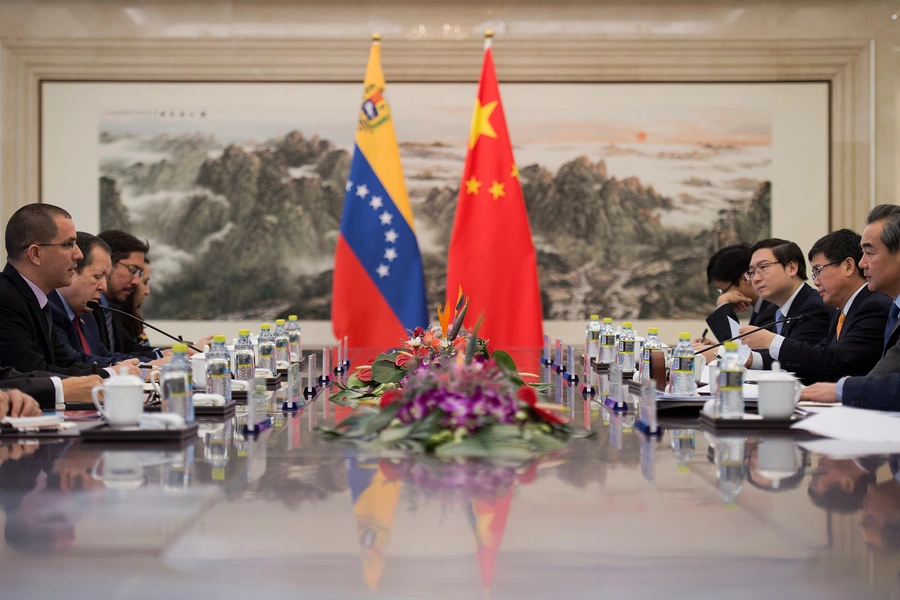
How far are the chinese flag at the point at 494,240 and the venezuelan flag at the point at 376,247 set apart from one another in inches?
13.3

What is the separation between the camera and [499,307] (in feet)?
21.0

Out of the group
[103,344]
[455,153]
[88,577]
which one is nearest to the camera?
[88,577]

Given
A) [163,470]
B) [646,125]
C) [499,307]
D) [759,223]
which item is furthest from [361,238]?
[163,470]

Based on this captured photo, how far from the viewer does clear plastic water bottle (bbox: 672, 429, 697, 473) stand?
1.79 m

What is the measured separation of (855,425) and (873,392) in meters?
0.33

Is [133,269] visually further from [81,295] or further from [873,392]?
[873,392]

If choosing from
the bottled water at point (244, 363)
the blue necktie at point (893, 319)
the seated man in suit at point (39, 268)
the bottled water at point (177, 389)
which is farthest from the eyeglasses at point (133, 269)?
the blue necktie at point (893, 319)

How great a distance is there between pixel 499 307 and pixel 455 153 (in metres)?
1.49

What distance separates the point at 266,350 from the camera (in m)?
3.69

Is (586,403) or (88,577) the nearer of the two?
(88,577)

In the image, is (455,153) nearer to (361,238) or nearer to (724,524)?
(361,238)

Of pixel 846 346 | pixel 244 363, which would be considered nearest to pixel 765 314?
pixel 846 346

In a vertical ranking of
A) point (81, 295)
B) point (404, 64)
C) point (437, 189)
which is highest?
point (404, 64)

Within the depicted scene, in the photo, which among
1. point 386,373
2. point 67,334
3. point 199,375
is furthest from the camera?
point 67,334
